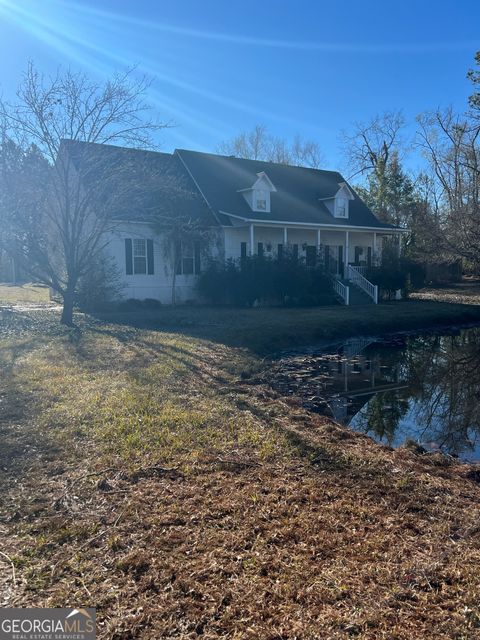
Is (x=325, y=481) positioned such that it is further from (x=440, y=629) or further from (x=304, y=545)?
(x=440, y=629)

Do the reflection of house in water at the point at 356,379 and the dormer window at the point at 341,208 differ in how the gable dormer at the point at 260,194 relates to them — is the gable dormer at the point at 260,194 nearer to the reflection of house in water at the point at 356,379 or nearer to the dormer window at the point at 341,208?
the dormer window at the point at 341,208

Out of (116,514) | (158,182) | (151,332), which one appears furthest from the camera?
(158,182)

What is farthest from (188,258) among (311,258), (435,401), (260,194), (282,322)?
(435,401)

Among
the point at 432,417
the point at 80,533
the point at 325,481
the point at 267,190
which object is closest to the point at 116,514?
the point at 80,533

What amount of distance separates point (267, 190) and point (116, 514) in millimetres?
21894

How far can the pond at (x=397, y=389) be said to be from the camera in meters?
6.70

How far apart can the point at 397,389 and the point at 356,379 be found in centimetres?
90

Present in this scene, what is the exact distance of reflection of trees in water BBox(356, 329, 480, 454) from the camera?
6672mm

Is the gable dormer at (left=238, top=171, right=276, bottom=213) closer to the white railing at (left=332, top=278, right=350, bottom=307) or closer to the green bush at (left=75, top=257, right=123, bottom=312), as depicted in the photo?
the white railing at (left=332, top=278, right=350, bottom=307)

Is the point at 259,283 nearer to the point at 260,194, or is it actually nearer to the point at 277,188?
the point at 260,194

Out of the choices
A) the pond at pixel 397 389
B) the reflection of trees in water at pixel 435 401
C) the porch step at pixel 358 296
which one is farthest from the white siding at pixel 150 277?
the reflection of trees in water at pixel 435 401

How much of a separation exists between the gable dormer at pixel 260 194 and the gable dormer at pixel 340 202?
4555 mm

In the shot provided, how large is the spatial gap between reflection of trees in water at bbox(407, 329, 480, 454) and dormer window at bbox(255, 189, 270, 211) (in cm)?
1146

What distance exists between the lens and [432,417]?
7.44m
